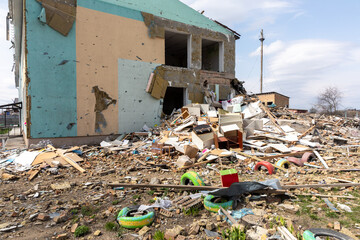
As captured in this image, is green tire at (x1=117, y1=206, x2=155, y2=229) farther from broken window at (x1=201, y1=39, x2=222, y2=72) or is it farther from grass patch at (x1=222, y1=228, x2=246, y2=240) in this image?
broken window at (x1=201, y1=39, x2=222, y2=72)

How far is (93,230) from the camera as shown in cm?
331

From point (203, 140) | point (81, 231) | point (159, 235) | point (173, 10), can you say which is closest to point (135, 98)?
point (203, 140)

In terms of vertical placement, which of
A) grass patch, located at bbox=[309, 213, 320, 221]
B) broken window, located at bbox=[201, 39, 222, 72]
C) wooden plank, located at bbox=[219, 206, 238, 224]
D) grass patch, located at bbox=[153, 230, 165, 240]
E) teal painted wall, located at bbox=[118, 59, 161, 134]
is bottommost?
grass patch, located at bbox=[153, 230, 165, 240]

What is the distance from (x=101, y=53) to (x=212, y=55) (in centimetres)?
890

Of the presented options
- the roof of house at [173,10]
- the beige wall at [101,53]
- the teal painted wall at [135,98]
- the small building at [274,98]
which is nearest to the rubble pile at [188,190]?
the beige wall at [101,53]

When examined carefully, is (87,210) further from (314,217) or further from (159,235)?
(314,217)

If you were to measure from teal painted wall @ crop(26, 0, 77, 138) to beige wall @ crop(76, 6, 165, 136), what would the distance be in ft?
1.15

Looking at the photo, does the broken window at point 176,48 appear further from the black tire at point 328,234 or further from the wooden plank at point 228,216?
the black tire at point 328,234

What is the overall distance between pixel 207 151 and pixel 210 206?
12.8ft

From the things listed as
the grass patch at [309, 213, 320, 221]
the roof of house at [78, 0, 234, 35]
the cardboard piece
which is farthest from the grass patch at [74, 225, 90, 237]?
the roof of house at [78, 0, 234, 35]

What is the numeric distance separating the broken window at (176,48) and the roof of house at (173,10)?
44.9 inches

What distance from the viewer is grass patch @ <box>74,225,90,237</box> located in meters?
3.18

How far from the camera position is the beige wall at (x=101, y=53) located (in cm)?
1010

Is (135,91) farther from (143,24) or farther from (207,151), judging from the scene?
(207,151)
